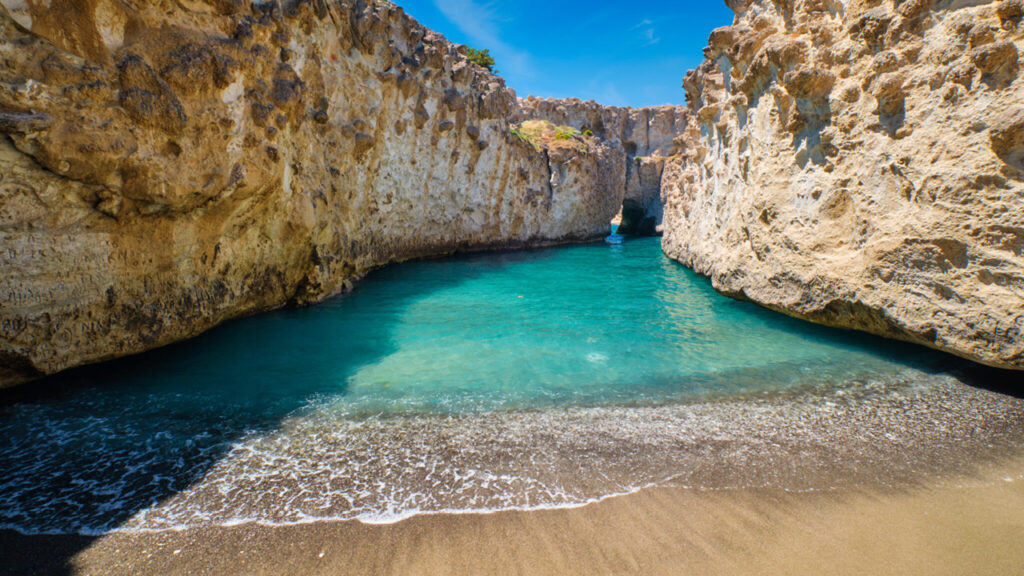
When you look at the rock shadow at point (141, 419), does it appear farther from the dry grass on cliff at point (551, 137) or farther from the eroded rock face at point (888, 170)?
the dry grass on cliff at point (551, 137)

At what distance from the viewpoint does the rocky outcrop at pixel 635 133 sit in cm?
4109

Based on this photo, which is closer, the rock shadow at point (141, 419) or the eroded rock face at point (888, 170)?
the rock shadow at point (141, 419)

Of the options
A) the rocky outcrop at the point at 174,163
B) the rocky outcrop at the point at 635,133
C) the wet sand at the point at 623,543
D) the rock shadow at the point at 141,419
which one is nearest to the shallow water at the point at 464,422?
the rock shadow at the point at 141,419

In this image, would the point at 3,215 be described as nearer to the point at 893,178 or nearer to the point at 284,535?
the point at 284,535

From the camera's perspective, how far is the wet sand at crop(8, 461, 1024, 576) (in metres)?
3.46

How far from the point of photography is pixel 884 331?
7.80 meters

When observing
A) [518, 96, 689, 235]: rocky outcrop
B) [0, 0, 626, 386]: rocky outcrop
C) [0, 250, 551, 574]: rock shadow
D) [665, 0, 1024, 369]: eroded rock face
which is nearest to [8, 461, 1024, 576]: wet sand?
[0, 250, 551, 574]: rock shadow

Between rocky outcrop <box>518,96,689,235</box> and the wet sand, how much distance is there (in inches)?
1331

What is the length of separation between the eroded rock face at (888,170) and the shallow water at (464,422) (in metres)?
1.09

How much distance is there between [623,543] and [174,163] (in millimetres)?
8600

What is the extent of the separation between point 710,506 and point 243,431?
5.22 m

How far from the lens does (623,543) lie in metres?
3.71

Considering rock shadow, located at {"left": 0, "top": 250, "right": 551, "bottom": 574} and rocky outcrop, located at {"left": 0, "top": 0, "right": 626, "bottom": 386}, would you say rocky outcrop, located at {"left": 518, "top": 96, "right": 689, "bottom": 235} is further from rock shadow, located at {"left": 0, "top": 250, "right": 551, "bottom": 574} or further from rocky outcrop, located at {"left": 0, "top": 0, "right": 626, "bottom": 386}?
rock shadow, located at {"left": 0, "top": 250, "right": 551, "bottom": 574}

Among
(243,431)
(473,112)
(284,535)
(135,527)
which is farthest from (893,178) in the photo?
(473,112)
